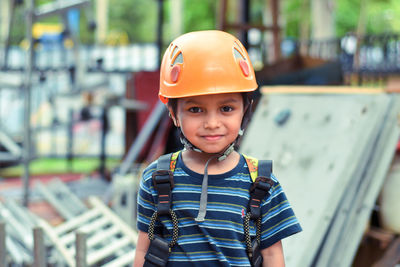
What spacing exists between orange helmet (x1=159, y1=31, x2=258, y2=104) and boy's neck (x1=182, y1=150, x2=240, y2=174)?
9.1 inches

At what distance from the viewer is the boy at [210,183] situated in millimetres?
1749

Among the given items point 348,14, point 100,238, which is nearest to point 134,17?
point 348,14

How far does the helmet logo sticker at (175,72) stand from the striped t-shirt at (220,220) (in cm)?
31

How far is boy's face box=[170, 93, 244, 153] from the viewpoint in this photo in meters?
1.74

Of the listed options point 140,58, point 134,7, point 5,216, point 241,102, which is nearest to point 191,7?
point 134,7

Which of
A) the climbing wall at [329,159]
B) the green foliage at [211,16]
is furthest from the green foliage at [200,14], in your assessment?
the climbing wall at [329,159]

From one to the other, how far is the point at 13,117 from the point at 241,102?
11747 millimetres

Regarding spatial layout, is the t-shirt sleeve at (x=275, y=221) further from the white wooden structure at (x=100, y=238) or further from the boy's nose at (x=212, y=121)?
the white wooden structure at (x=100, y=238)

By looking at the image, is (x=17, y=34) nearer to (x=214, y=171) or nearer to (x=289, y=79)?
(x=289, y=79)

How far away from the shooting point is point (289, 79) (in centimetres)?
646

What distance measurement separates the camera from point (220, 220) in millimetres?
1751

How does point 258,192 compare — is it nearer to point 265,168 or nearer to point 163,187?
point 265,168

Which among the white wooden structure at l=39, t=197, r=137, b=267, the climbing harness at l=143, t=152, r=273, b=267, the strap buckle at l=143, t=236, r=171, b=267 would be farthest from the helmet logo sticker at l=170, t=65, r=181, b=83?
the white wooden structure at l=39, t=197, r=137, b=267

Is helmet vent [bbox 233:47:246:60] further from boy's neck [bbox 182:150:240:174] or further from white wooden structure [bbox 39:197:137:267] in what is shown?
white wooden structure [bbox 39:197:137:267]
